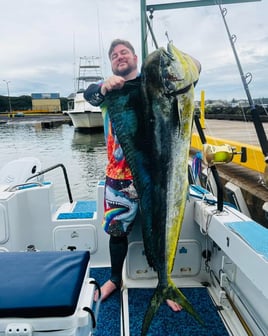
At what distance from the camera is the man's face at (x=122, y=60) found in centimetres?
171

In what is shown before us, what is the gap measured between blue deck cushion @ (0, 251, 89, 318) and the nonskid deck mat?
882 millimetres

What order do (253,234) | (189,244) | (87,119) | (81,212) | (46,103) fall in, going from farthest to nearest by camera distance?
(46,103) → (87,119) → (81,212) → (189,244) → (253,234)

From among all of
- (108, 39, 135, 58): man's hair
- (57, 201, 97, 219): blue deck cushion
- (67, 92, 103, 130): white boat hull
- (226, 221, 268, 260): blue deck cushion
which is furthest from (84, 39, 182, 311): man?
(67, 92, 103, 130): white boat hull

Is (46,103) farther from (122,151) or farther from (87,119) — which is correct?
(122,151)

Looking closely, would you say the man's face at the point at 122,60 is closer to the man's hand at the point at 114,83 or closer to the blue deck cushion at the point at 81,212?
the man's hand at the point at 114,83

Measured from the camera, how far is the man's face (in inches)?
67.2

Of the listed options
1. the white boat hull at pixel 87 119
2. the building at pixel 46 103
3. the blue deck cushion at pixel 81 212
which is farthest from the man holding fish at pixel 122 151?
the building at pixel 46 103

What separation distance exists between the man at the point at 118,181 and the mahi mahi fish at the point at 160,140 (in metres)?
0.28

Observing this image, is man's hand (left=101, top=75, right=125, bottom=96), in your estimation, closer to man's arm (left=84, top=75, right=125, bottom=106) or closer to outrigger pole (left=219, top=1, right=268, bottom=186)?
man's arm (left=84, top=75, right=125, bottom=106)

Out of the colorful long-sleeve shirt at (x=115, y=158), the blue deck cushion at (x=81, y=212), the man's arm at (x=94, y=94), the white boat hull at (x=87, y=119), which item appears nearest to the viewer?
the man's arm at (x=94, y=94)

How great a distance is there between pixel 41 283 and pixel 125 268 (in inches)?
56.6

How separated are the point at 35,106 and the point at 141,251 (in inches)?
3170

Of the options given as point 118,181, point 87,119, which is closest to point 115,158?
point 118,181

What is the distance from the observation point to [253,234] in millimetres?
1632
